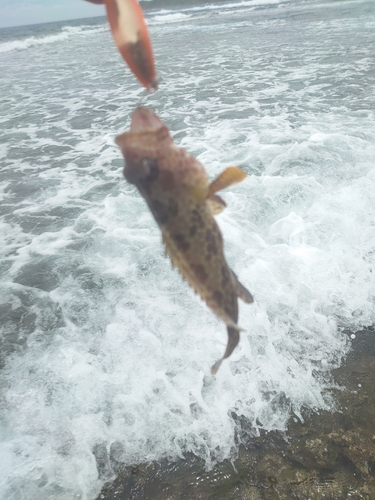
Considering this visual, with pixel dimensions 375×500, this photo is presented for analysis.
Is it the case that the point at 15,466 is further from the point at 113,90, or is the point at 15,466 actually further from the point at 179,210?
the point at 113,90

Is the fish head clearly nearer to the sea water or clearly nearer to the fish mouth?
the fish mouth

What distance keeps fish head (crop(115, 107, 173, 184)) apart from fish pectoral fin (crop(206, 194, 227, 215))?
0.37m

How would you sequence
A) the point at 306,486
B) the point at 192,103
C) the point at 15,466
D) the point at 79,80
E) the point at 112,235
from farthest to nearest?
1. the point at 79,80
2. the point at 192,103
3. the point at 112,235
4. the point at 15,466
5. the point at 306,486

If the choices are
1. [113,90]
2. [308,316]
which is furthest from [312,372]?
[113,90]

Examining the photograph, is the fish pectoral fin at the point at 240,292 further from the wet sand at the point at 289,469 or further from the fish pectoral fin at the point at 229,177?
the wet sand at the point at 289,469

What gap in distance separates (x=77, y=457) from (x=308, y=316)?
10.6 feet

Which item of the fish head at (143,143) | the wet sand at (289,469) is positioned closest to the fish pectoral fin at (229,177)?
the fish head at (143,143)

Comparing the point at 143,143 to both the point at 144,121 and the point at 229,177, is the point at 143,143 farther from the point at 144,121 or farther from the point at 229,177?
the point at 229,177

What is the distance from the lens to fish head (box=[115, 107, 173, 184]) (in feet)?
5.11

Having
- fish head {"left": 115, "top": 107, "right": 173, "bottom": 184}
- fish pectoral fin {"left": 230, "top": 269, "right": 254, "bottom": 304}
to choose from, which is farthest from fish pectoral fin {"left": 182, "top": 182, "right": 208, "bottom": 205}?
fish pectoral fin {"left": 230, "top": 269, "right": 254, "bottom": 304}

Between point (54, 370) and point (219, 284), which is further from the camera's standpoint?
point (54, 370)

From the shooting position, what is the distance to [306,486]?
3.15 metres

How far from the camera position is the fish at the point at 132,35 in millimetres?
1270

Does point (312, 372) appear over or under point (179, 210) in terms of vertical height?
under
